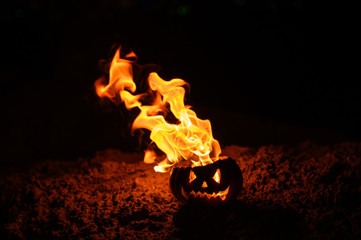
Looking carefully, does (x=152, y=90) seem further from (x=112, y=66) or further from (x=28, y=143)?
(x=28, y=143)

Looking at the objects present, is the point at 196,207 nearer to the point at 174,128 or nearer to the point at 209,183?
the point at 209,183

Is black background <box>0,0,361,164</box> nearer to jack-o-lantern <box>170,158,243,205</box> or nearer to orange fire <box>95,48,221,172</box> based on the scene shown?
orange fire <box>95,48,221,172</box>

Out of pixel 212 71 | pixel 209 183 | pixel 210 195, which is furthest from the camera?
pixel 212 71

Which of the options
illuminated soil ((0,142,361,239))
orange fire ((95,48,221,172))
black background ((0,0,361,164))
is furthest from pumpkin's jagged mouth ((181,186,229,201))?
black background ((0,0,361,164))

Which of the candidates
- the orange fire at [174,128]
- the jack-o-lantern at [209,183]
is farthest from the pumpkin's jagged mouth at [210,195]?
the orange fire at [174,128]

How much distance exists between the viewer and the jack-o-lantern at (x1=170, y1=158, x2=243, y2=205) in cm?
362

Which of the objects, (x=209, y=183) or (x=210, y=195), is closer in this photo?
(x=209, y=183)

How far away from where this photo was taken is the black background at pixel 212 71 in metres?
7.60

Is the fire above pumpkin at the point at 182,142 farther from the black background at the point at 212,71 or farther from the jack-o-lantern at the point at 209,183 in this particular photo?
the black background at the point at 212,71

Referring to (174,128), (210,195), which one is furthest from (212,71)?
(210,195)

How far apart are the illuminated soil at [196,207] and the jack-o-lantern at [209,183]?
0.45 feet

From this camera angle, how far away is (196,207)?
3773 millimetres

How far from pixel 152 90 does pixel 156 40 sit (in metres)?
3.98

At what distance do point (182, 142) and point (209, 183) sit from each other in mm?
770
